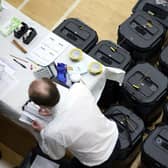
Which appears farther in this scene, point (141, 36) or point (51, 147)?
point (141, 36)

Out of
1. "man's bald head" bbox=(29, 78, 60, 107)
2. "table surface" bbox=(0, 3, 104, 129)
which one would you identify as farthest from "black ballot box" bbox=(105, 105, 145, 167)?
"man's bald head" bbox=(29, 78, 60, 107)

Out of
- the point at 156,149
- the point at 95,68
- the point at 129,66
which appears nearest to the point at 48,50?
the point at 95,68

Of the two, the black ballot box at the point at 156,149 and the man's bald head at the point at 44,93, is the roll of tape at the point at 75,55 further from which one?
the black ballot box at the point at 156,149

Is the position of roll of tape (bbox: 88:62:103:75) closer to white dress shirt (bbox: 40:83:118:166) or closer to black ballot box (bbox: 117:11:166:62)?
white dress shirt (bbox: 40:83:118:166)

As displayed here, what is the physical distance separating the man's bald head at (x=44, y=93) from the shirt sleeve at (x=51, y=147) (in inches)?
7.3

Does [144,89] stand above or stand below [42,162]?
above

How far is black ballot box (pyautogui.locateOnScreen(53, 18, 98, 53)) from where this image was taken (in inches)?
120

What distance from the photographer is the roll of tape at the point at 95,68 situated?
2.66m

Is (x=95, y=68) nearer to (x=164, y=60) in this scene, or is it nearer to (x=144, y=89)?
(x=144, y=89)

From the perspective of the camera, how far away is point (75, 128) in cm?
225

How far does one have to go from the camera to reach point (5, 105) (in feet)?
8.53

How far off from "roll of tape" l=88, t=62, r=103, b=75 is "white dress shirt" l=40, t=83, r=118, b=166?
297mm

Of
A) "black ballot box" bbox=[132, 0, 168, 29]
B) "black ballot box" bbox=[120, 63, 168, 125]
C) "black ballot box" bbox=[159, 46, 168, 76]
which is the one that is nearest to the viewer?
"black ballot box" bbox=[120, 63, 168, 125]

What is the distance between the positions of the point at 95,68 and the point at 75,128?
542 millimetres
